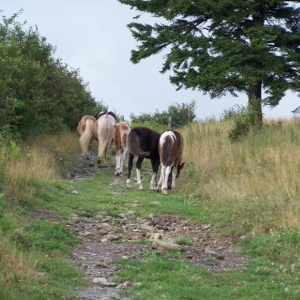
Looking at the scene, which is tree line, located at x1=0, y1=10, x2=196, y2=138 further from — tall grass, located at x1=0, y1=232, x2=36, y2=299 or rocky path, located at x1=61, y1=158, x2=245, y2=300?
tall grass, located at x1=0, y1=232, x2=36, y2=299

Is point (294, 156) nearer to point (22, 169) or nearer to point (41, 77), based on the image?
point (22, 169)

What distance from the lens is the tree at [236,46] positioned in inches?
843

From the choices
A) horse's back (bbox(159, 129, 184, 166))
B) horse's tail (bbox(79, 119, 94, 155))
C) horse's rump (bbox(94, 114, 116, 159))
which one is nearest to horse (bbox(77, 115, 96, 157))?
horse's tail (bbox(79, 119, 94, 155))

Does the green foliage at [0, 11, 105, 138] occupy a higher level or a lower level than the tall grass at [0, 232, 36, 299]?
higher

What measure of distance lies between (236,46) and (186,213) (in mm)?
9297

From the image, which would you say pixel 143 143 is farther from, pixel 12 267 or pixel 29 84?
pixel 12 267

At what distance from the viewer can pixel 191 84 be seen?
2316 cm

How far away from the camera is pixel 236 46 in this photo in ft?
70.2

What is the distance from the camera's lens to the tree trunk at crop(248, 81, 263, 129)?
21125 millimetres

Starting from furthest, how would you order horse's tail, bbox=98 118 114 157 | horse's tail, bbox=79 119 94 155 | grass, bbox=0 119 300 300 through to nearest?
horse's tail, bbox=79 119 94 155, horse's tail, bbox=98 118 114 157, grass, bbox=0 119 300 300

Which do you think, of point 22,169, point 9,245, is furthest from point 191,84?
point 9,245

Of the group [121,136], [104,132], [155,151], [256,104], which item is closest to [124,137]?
[121,136]

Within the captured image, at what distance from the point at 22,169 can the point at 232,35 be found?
1166cm

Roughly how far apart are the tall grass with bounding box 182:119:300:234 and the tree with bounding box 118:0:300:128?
5.86 ft
